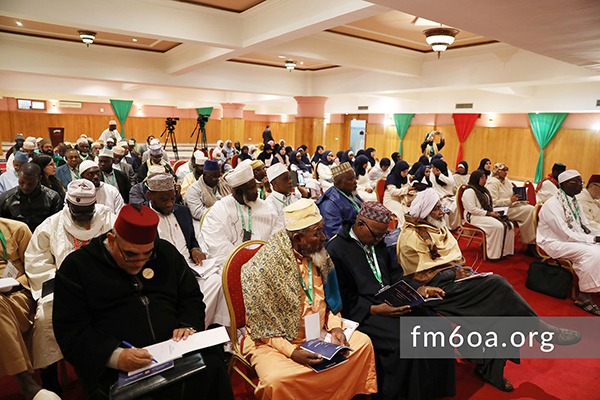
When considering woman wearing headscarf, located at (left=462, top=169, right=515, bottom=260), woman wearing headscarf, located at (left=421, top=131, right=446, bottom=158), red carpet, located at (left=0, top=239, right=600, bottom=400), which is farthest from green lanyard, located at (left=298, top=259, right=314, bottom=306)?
woman wearing headscarf, located at (left=421, top=131, right=446, bottom=158)

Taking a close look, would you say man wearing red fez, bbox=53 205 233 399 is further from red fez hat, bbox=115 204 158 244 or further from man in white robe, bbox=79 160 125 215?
man in white robe, bbox=79 160 125 215

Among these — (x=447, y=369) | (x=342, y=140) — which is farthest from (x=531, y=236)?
(x=342, y=140)

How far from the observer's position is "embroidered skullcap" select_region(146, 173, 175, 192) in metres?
3.29

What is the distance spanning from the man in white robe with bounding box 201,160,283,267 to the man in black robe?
1.06 m

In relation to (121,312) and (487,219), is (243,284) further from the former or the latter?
(487,219)

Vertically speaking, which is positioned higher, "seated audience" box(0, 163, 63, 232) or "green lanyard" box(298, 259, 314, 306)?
"seated audience" box(0, 163, 63, 232)

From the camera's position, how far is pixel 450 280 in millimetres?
3385

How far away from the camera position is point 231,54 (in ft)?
24.2

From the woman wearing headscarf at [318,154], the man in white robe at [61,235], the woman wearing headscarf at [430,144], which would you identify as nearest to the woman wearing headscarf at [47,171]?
the man in white robe at [61,235]

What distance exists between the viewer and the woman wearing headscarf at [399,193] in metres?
6.82

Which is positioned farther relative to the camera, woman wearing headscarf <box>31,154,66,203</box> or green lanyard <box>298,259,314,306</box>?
woman wearing headscarf <box>31,154,66,203</box>

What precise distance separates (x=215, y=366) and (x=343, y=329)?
91cm

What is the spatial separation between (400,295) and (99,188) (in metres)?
3.54

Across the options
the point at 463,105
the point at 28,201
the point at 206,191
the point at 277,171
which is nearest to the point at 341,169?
the point at 277,171
